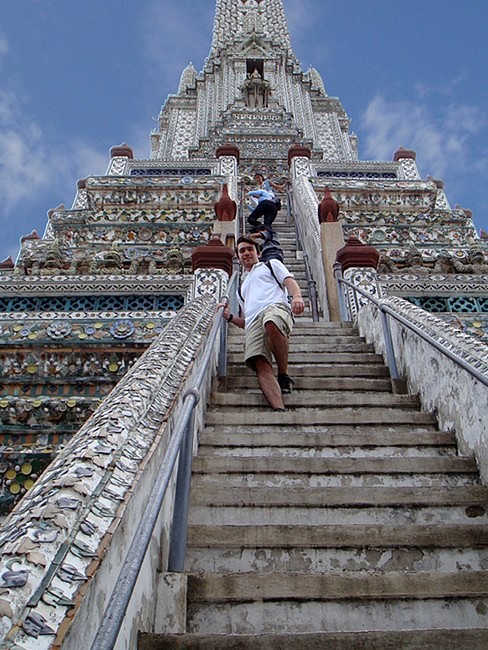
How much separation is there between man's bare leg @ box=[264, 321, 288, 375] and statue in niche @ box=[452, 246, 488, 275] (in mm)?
4697

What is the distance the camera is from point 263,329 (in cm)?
473

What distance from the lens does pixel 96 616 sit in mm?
1673

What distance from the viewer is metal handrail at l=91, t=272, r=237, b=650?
139cm

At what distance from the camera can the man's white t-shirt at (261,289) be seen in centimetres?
482

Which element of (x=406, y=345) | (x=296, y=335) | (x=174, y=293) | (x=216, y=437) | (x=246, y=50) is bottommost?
(x=216, y=437)

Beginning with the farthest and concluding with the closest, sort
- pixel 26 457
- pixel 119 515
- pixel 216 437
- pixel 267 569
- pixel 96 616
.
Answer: pixel 26 457, pixel 216 437, pixel 267 569, pixel 119 515, pixel 96 616

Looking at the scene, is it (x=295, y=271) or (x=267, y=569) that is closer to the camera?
(x=267, y=569)

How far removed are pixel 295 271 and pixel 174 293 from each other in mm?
3438

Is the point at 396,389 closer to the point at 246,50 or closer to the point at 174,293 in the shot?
the point at 174,293

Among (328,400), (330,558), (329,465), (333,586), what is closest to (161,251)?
(328,400)

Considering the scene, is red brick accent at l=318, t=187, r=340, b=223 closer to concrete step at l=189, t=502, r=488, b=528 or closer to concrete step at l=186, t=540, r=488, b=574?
concrete step at l=189, t=502, r=488, b=528

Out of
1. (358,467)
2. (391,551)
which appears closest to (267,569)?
(391,551)

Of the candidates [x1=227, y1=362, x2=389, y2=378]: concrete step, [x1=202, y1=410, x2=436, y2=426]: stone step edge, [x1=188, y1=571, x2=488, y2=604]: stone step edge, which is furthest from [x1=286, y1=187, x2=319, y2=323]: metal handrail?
[x1=188, y1=571, x2=488, y2=604]: stone step edge

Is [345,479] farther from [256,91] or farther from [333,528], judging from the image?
[256,91]
